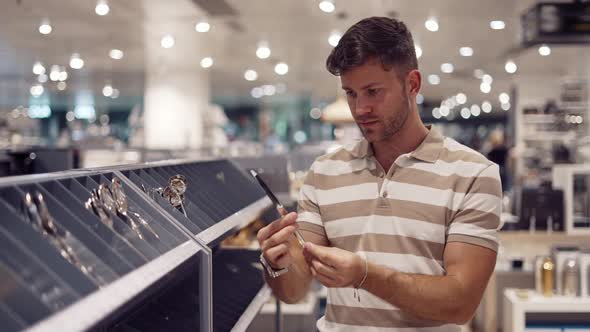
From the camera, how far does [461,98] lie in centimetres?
2422

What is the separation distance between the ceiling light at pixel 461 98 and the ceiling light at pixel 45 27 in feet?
51.1

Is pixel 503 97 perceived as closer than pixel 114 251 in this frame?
No

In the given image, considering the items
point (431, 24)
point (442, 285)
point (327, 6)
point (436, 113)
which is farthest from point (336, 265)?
point (436, 113)

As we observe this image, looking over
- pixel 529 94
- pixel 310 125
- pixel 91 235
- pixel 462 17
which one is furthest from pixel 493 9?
pixel 310 125

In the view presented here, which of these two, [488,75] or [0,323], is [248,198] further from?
[488,75]

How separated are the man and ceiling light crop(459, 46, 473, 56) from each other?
10577 millimetres

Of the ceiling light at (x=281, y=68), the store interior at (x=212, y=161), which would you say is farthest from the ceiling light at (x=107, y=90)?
the ceiling light at (x=281, y=68)

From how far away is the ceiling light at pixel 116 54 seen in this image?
1198cm

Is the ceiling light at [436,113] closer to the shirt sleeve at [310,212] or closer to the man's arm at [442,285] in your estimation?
the shirt sleeve at [310,212]

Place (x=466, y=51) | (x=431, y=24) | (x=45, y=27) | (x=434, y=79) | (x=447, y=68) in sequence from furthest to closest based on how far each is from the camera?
(x=434, y=79) → (x=447, y=68) → (x=466, y=51) → (x=45, y=27) → (x=431, y=24)

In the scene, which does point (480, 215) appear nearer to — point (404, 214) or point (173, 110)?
point (404, 214)

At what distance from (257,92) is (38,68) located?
8858mm

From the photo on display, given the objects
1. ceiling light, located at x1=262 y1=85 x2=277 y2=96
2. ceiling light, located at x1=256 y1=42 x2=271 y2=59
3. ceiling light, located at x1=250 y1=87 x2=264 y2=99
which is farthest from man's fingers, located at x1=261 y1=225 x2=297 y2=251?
ceiling light, located at x1=250 y1=87 x2=264 y2=99

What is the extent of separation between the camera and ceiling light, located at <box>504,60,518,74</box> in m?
14.2
